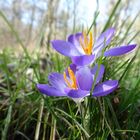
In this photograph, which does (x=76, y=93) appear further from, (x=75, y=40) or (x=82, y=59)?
(x=75, y=40)

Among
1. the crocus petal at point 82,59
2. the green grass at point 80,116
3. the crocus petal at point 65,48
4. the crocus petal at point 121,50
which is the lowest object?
the green grass at point 80,116

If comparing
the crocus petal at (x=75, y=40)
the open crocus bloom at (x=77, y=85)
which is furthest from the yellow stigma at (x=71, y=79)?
the crocus petal at (x=75, y=40)

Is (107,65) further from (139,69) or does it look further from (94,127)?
(139,69)

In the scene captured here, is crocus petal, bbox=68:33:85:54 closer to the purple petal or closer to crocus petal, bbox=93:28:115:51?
crocus petal, bbox=93:28:115:51

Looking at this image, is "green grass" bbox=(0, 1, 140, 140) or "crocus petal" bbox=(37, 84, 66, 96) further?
"green grass" bbox=(0, 1, 140, 140)

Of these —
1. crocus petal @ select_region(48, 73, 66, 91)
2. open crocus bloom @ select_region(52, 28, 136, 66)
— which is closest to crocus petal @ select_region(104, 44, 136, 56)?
open crocus bloom @ select_region(52, 28, 136, 66)

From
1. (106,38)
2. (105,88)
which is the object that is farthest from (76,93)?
(106,38)

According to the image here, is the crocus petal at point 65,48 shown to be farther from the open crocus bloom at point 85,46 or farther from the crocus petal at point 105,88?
the crocus petal at point 105,88
